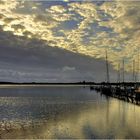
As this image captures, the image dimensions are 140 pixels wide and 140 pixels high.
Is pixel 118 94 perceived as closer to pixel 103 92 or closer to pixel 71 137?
pixel 103 92

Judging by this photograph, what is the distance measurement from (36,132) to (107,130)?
7.18 meters

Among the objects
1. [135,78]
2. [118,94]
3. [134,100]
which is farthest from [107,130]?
[135,78]

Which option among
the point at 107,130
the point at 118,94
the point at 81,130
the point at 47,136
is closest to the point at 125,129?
the point at 107,130

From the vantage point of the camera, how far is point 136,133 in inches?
1193

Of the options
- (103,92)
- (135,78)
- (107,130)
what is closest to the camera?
(107,130)

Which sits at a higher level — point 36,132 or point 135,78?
point 135,78

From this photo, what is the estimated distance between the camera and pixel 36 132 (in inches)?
1249

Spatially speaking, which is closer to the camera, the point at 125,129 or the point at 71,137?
the point at 71,137

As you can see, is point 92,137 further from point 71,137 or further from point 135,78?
point 135,78

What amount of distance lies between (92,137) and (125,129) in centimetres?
610

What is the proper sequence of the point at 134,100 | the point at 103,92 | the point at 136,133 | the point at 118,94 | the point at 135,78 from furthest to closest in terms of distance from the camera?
the point at 103,92, the point at 135,78, the point at 118,94, the point at 134,100, the point at 136,133

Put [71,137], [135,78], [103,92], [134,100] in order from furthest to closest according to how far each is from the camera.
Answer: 1. [103,92]
2. [135,78]
3. [134,100]
4. [71,137]

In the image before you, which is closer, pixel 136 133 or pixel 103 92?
pixel 136 133

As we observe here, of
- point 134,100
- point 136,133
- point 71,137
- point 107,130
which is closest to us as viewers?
point 71,137
